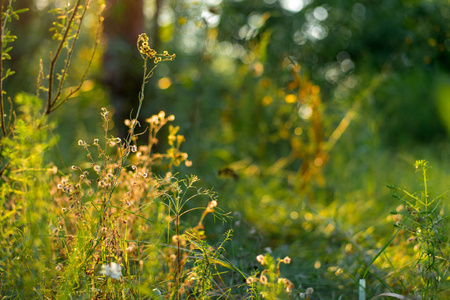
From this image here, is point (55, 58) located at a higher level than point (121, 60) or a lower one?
higher

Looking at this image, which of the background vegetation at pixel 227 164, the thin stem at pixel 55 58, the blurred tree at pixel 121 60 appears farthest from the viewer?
the blurred tree at pixel 121 60

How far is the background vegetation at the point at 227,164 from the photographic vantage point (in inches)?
46.0

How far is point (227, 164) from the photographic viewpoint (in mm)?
3086

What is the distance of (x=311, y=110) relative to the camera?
9.71 ft

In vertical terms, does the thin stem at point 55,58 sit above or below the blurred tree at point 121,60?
above

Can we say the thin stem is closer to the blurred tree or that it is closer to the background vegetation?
the background vegetation

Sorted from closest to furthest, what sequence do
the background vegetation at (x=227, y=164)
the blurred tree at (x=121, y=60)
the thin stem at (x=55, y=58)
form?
the background vegetation at (x=227, y=164)
the thin stem at (x=55, y=58)
the blurred tree at (x=121, y=60)

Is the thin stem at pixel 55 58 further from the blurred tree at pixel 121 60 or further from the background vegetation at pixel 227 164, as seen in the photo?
the blurred tree at pixel 121 60

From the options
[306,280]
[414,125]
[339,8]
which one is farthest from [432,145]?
[306,280]

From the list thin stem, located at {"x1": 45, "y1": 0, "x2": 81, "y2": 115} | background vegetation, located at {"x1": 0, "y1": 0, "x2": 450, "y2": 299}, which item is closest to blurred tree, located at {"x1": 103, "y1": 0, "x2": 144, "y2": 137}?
background vegetation, located at {"x1": 0, "y1": 0, "x2": 450, "y2": 299}

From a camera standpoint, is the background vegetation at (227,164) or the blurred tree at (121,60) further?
the blurred tree at (121,60)

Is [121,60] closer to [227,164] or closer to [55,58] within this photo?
[227,164]

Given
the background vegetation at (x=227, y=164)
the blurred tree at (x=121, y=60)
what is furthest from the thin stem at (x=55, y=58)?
the blurred tree at (x=121, y=60)

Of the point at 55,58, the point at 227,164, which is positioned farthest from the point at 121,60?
the point at 55,58
